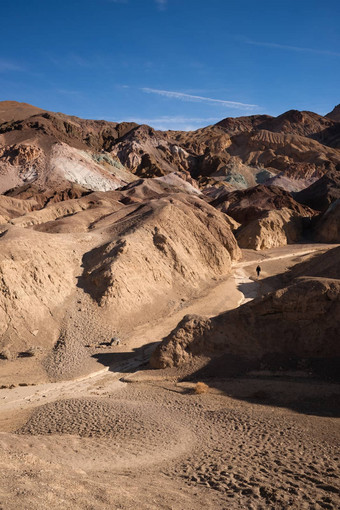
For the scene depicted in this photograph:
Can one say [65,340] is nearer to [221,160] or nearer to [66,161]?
[66,161]

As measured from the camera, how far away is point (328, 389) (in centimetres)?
1205

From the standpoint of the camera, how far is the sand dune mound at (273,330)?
14.4 m

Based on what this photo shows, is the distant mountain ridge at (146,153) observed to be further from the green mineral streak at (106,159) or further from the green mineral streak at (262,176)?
the green mineral streak at (106,159)

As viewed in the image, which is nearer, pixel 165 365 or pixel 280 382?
pixel 280 382

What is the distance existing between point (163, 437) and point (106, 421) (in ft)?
6.04

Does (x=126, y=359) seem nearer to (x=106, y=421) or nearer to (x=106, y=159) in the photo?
(x=106, y=421)

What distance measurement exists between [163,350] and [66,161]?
4982cm

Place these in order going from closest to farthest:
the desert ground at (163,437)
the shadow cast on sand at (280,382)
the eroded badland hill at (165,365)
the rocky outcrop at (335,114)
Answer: the desert ground at (163,437), the eroded badland hill at (165,365), the shadow cast on sand at (280,382), the rocky outcrop at (335,114)

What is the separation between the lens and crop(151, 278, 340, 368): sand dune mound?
1439 centimetres

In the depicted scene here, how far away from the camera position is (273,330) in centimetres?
1523

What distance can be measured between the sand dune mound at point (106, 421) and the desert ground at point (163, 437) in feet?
0.09

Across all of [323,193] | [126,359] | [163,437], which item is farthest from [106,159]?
[163,437]

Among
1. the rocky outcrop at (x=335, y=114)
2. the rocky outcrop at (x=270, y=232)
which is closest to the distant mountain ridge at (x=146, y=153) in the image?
the rocky outcrop at (x=270, y=232)

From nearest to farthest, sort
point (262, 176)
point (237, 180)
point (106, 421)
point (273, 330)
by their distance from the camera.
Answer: point (106, 421) → point (273, 330) → point (237, 180) → point (262, 176)
